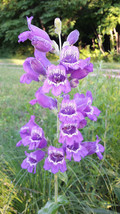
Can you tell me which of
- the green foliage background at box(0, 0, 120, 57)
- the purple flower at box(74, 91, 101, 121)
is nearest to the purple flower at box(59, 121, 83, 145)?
the purple flower at box(74, 91, 101, 121)

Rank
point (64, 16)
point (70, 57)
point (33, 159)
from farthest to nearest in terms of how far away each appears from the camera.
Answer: point (64, 16) < point (33, 159) < point (70, 57)

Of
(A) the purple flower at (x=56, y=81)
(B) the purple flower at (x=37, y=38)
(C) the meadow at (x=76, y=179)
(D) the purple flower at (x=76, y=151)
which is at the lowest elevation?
(C) the meadow at (x=76, y=179)

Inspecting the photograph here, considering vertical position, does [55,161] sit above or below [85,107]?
below

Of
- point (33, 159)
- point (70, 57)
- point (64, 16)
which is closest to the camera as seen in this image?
point (70, 57)

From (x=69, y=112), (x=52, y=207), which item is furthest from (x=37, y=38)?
(x=52, y=207)

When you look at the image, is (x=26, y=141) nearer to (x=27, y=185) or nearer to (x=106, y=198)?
(x=27, y=185)

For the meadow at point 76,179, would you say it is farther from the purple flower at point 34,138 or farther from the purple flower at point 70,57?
the purple flower at point 70,57

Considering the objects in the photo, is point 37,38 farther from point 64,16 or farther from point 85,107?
point 64,16

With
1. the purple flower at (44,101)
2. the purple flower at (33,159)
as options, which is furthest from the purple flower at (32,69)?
the purple flower at (33,159)

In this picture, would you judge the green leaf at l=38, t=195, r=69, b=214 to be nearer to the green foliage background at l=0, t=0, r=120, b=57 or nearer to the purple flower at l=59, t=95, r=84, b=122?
the purple flower at l=59, t=95, r=84, b=122
